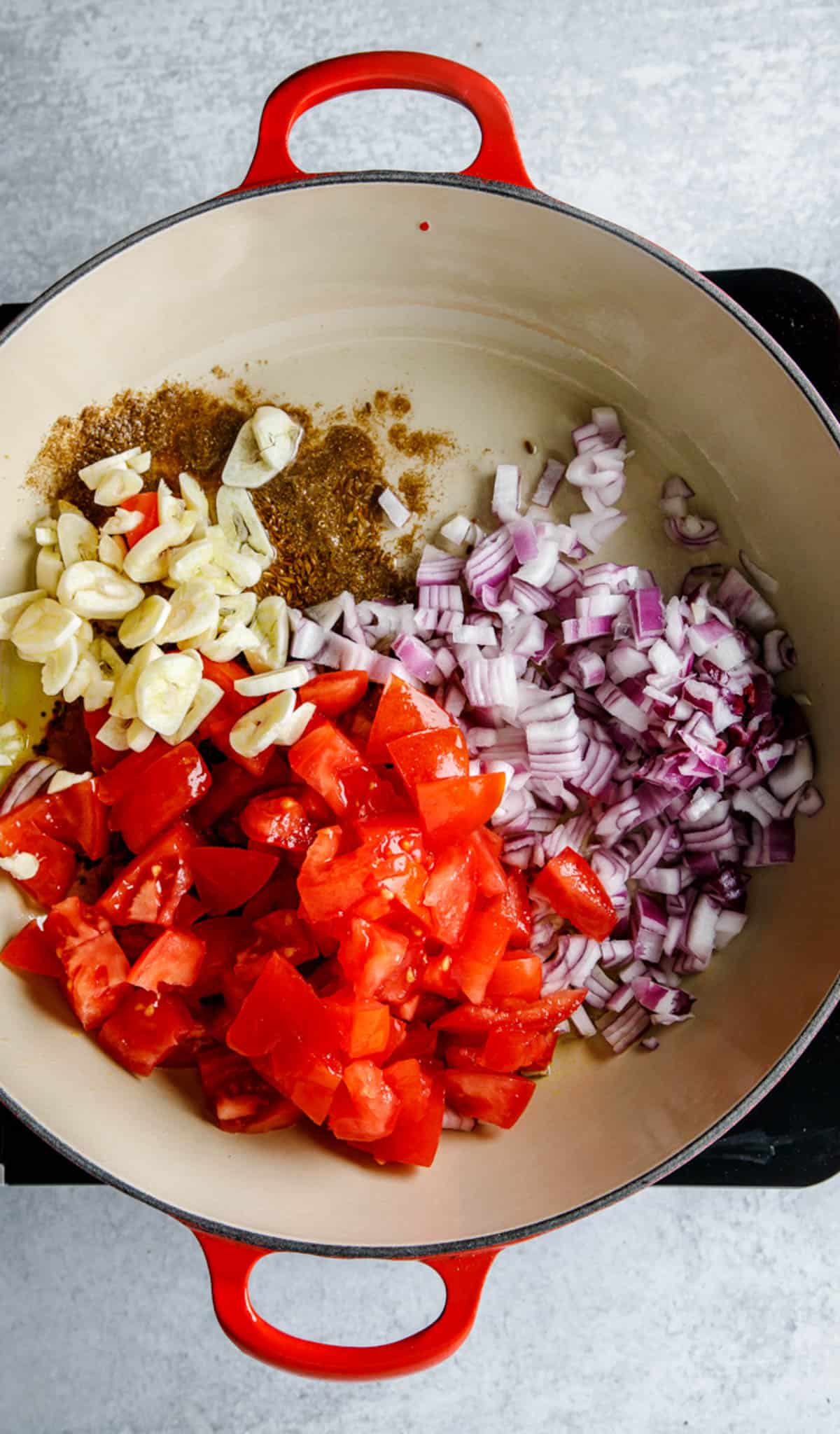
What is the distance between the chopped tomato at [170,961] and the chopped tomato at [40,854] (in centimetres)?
15

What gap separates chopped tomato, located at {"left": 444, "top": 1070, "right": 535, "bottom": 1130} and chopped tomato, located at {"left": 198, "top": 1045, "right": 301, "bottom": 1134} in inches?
7.3

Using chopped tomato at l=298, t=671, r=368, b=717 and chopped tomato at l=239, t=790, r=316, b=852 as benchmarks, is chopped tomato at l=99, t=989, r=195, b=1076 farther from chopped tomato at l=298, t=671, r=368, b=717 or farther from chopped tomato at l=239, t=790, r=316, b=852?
chopped tomato at l=298, t=671, r=368, b=717

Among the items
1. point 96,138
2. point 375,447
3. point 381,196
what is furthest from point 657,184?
point 96,138

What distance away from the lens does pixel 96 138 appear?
4.95 ft

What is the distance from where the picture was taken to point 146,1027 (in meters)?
1.24

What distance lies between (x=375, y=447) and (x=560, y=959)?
675 mm

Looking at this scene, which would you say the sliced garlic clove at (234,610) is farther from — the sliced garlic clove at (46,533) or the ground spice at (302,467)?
the sliced garlic clove at (46,533)

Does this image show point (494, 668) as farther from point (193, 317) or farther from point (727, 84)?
A: point (727, 84)

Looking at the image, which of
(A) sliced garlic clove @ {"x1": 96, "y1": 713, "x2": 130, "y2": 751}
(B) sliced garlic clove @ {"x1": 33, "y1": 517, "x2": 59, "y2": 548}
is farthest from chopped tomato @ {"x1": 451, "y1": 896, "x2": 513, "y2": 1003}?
(B) sliced garlic clove @ {"x1": 33, "y1": 517, "x2": 59, "y2": 548}

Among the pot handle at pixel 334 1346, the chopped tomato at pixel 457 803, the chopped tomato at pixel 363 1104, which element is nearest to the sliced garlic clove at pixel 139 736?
the chopped tomato at pixel 457 803

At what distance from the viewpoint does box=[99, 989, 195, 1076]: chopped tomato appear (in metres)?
1.24

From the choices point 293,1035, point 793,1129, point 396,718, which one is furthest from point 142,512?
point 793,1129

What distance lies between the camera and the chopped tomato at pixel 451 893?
1188 mm

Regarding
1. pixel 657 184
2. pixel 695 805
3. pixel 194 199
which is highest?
pixel 657 184
